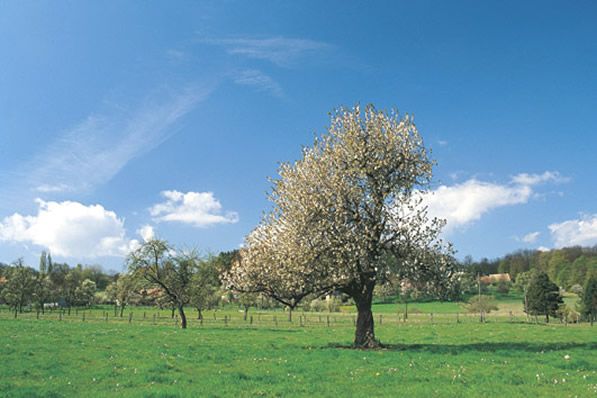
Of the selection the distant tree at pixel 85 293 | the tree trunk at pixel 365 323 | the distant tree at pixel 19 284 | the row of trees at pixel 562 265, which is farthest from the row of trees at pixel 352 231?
the distant tree at pixel 85 293

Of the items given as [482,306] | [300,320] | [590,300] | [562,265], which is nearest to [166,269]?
[300,320]

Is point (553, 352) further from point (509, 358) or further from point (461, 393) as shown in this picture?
point (461, 393)

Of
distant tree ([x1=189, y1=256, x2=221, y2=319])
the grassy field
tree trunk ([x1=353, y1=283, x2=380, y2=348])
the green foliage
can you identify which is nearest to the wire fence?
the green foliage

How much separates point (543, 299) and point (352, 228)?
79.7 meters

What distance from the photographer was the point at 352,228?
2592 cm

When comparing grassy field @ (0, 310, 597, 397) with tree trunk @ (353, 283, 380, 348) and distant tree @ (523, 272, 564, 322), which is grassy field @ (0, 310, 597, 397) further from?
distant tree @ (523, 272, 564, 322)

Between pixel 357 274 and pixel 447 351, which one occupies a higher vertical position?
pixel 357 274

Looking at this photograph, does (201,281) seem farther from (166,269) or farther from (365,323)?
(365,323)

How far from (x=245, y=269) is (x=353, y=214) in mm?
8072

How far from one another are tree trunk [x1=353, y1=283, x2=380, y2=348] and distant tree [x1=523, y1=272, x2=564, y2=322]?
75987mm

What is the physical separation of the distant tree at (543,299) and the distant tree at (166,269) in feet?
234

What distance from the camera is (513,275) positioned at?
177m

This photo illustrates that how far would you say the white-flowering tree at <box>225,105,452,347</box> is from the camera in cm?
2545

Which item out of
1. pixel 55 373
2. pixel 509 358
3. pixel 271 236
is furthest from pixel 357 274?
pixel 55 373
